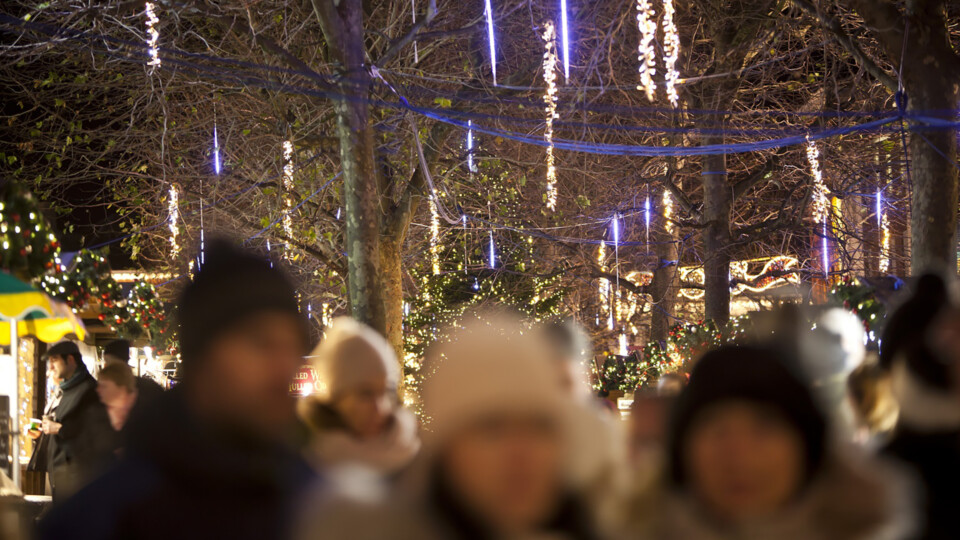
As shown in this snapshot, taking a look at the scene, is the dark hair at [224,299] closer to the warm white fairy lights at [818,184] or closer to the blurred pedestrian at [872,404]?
the blurred pedestrian at [872,404]

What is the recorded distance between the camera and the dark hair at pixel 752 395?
7.55 ft

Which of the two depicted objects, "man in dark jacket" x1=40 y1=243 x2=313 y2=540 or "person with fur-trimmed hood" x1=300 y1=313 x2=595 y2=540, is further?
"man in dark jacket" x1=40 y1=243 x2=313 y2=540

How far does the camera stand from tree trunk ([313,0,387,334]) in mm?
12062

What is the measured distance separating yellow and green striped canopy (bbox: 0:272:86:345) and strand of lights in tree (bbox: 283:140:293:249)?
3828mm

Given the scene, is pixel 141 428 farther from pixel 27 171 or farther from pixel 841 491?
pixel 27 171

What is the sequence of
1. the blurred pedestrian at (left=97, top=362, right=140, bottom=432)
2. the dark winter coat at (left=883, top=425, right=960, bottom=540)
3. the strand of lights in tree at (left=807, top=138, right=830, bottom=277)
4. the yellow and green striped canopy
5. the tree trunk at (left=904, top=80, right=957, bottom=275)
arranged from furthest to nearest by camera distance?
1. the strand of lights in tree at (left=807, top=138, right=830, bottom=277)
2. the tree trunk at (left=904, top=80, right=957, bottom=275)
3. the yellow and green striped canopy
4. the blurred pedestrian at (left=97, top=362, right=140, bottom=432)
5. the dark winter coat at (left=883, top=425, right=960, bottom=540)

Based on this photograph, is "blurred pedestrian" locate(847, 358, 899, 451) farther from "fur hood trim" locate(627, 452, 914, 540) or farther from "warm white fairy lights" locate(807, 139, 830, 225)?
"warm white fairy lights" locate(807, 139, 830, 225)

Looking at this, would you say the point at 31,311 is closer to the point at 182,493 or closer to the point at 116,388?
the point at 116,388

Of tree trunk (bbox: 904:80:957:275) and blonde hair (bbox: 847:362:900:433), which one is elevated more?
tree trunk (bbox: 904:80:957:275)

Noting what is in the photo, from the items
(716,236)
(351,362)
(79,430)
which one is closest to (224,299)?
(351,362)

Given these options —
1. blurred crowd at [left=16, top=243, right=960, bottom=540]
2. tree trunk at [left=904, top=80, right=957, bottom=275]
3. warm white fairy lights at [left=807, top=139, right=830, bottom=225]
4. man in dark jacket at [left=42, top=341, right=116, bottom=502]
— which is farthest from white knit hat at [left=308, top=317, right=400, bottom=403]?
warm white fairy lights at [left=807, top=139, right=830, bottom=225]

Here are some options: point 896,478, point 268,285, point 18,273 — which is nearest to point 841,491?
point 896,478

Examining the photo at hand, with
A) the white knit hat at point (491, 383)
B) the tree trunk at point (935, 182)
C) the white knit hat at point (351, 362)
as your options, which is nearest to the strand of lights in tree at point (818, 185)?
the tree trunk at point (935, 182)

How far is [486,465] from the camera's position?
1735 millimetres
